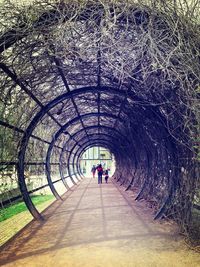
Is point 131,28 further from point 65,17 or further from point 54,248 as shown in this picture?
point 54,248

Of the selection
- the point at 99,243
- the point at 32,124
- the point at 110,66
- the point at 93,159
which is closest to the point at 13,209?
the point at 32,124

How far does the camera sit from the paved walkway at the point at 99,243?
470 centimetres

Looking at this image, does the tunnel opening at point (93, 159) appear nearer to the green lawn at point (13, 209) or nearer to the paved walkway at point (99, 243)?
the green lawn at point (13, 209)

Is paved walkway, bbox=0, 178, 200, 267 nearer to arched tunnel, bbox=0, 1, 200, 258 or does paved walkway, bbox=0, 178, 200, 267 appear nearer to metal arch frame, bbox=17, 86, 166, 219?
arched tunnel, bbox=0, 1, 200, 258

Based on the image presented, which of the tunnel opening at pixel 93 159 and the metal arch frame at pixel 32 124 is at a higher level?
the tunnel opening at pixel 93 159

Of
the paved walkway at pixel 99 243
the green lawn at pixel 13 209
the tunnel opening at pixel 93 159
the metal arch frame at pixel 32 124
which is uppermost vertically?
the tunnel opening at pixel 93 159

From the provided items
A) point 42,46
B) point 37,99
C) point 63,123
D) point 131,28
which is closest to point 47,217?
point 37,99

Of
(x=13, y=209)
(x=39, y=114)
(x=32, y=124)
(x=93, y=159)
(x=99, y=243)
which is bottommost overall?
(x=99, y=243)

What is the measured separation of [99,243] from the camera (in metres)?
5.70

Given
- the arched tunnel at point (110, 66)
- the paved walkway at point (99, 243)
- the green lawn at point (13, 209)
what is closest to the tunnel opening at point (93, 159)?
the green lawn at point (13, 209)

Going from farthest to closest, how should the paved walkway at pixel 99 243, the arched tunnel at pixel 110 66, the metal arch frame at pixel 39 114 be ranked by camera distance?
the metal arch frame at pixel 39 114 → the paved walkway at pixel 99 243 → the arched tunnel at pixel 110 66

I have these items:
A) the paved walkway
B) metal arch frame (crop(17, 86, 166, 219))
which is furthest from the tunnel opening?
metal arch frame (crop(17, 86, 166, 219))

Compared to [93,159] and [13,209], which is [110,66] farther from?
[93,159]

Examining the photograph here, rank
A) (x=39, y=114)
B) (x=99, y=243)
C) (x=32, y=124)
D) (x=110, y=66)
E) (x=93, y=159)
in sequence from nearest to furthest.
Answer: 1. (x=110, y=66)
2. (x=99, y=243)
3. (x=32, y=124)
4. (x=39, y=114)
5. (x=93, y=159)
